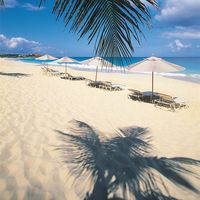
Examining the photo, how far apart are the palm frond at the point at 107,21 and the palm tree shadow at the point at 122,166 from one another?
1.95 m

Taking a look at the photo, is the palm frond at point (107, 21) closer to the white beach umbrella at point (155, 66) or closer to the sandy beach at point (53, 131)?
the sandy beach at point (53, 131)

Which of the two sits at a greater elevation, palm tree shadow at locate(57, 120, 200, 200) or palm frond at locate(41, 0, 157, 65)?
palm frond at locate(41, 0, 157, 65)

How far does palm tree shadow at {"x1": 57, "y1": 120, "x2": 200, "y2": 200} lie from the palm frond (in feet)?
6.38

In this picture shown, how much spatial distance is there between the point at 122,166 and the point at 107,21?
8.18 ft

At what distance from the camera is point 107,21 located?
1865 millimetres

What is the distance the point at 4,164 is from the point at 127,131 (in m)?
2.92

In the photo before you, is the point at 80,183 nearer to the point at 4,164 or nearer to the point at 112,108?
the point at 4,164

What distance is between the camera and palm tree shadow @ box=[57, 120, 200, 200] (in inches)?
113

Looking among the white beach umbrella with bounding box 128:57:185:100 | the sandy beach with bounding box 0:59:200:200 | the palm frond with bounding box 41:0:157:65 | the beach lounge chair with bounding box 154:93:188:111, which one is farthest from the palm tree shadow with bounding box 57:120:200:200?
the white beach umbrella with bounding box 128:57:185:100

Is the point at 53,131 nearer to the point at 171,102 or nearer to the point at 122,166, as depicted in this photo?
the point at 122,166

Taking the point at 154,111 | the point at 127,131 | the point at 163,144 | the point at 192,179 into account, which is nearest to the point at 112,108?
the point at 154,111

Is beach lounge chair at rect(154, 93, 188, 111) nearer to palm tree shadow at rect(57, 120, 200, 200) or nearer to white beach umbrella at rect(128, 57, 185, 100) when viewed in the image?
white beach umbrella at rect(128, 57, 185, 100)

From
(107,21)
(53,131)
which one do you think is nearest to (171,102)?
(53,131)

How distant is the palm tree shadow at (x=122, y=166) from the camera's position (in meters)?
2.87
